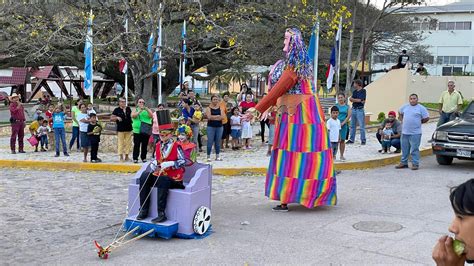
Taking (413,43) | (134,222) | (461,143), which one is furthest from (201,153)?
(413,43)

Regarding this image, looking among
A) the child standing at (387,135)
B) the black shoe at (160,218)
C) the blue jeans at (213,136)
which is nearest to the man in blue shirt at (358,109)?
the child standing at (387,135)

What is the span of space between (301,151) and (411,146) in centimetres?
478

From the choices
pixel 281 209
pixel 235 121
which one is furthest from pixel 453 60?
pixel 281 209

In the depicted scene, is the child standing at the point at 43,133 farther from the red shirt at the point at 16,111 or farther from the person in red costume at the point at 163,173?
the person in red costume at the point at 163,173

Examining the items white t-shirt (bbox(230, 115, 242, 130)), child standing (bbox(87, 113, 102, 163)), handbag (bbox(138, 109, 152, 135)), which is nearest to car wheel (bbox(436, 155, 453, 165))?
white t-shirt (bbox(230, 115, 242, 130))

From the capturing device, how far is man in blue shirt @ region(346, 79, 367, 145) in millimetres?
15484

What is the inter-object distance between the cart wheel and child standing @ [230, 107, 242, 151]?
836cm

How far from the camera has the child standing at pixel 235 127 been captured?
15.4 metres

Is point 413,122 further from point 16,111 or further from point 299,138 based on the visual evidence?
point 16,111

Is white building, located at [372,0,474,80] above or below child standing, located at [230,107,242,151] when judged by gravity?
above

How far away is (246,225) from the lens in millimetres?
7496

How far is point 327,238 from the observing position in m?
6.82

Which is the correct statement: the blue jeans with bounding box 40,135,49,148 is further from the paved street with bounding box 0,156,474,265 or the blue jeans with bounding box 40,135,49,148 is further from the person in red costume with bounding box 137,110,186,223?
the person in red costume with bounding box 137,110,186,223

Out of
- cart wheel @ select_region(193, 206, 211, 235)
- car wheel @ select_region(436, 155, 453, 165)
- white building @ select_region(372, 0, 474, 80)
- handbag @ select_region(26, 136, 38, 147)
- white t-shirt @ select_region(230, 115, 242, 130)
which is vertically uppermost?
white building @ select_region(372, 0, 474, 80)
